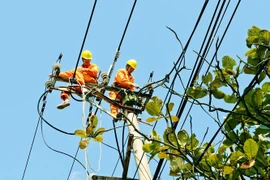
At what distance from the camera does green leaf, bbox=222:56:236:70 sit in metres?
2.86

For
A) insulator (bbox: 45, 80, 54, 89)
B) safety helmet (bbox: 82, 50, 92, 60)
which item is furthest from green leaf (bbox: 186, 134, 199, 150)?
safety helmet (bbox: 82, 50, 92, 60)

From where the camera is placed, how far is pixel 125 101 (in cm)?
689

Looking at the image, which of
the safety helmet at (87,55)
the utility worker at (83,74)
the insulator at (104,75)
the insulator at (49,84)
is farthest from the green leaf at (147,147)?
the safety helmet at (87,55)

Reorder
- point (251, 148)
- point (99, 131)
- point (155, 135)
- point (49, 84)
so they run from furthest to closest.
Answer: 1. point (49, 84)
2. point (99, 131)
3. point (155, 135)
4. point (251, 148)

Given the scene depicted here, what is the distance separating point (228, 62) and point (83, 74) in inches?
211

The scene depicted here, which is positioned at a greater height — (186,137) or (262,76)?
(262,76)

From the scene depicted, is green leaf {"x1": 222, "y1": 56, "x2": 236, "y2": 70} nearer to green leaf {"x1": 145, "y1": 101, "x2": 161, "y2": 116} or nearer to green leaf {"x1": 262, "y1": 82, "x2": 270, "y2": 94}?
green leaf {"x1": 262, "y1": 82, "x2": 270, "y2": 94}

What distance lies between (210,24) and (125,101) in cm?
270

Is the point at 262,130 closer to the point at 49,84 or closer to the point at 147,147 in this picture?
the point at 147,147

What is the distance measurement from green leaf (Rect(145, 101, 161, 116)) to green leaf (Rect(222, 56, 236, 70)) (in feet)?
1.43

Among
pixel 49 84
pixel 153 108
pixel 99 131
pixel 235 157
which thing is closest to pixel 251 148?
pixel 235 157

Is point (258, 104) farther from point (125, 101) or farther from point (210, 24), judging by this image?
point (125, 101)

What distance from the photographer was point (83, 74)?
8.07m

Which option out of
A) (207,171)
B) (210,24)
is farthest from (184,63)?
(210,24)
